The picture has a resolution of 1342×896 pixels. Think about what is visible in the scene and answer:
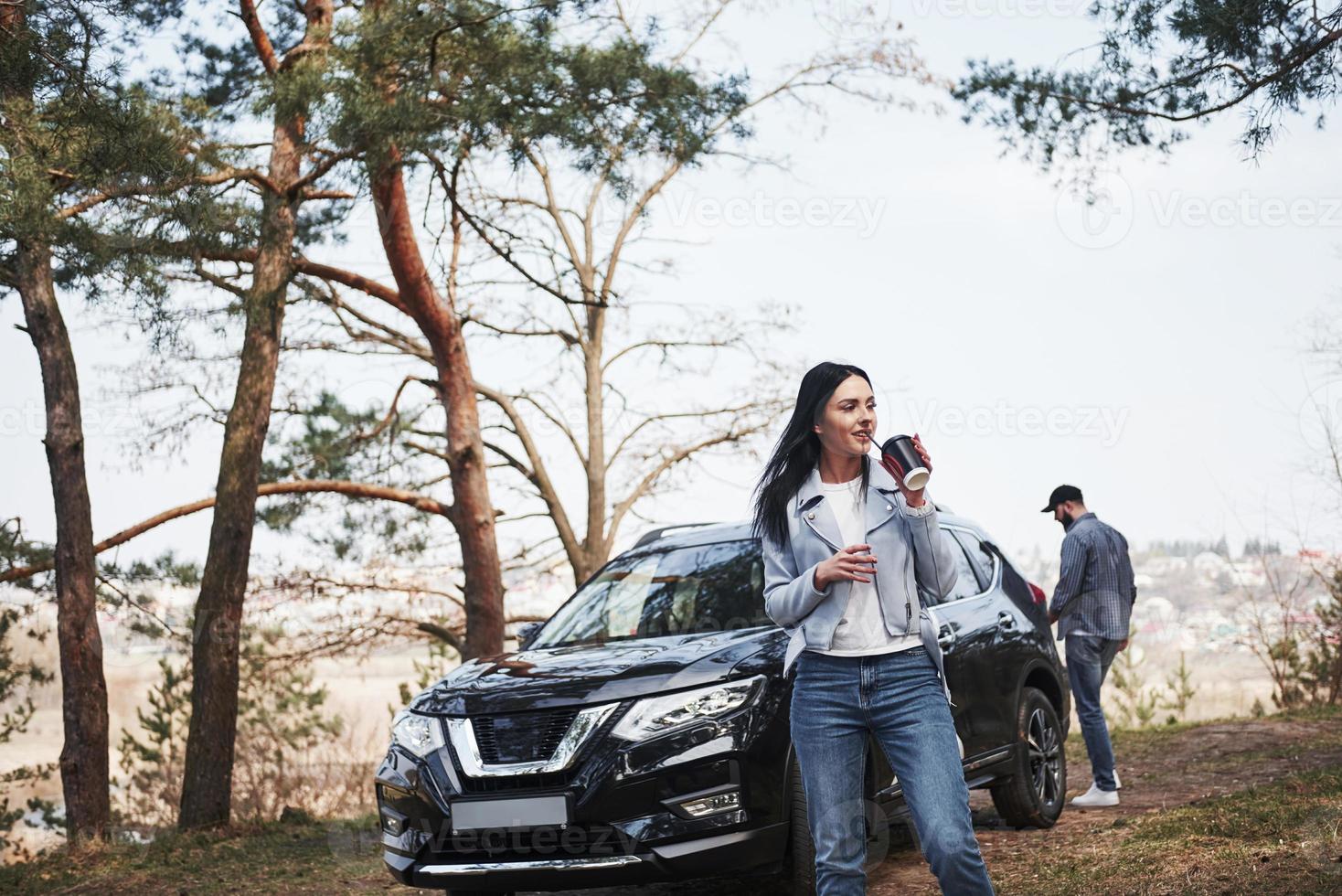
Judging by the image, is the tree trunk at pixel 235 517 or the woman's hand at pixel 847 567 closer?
the woman's hand at pixel 847 567

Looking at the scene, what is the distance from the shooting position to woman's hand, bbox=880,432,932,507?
11.8ft

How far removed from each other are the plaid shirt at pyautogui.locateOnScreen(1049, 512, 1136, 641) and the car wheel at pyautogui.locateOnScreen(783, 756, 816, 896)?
3960 millimetres

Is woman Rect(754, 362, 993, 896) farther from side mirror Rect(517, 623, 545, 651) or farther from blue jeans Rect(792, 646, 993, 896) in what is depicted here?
side mirror Rect(517, 623, 545, 651)

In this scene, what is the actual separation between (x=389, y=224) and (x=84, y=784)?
637 centimetres

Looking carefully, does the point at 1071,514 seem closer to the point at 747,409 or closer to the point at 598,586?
the point at 598,586

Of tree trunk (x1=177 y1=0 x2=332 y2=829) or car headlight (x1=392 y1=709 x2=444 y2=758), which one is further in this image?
tree trunk (x1=177 y1=0 x2=332 y2=829)

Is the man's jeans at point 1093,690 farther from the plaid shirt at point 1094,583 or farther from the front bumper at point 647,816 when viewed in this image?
the front bumper at point 647,816

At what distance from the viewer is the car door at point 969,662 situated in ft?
20.5

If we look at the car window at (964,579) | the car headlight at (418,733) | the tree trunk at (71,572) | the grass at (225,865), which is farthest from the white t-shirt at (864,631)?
the tree trunk at (71,572)

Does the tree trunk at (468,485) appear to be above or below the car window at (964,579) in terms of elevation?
above

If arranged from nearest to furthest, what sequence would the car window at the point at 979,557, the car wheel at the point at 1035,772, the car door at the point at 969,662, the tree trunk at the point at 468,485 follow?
1. the car door at the point at 969,662
2. the car wheel at the point at 1035,772
3. the car window at the point at 979,557
4. the tree trunk at the point at 468,485

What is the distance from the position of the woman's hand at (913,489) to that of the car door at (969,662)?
2.50m

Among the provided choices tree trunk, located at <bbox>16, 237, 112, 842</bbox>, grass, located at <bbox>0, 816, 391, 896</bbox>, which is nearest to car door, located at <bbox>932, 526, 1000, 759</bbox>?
grass, located at <bbox>0, 816, 391, 896</bbox>

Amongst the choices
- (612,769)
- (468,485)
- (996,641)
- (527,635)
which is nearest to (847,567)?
(612,769)
